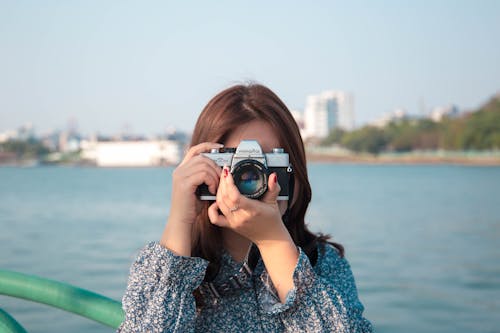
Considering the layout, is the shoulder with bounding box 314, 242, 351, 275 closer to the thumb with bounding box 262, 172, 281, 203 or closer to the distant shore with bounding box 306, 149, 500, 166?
the thumb with bounding box 262, 172, 281, 203

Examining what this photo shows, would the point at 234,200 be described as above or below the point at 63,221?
above

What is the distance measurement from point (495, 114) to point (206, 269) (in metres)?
56.8

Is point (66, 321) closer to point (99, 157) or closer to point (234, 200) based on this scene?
point (234, 200)

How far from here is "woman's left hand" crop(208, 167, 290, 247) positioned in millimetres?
932

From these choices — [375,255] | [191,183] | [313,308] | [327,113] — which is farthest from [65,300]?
[327,113]

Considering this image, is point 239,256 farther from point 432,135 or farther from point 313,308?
point 432,135

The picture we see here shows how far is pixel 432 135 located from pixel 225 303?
6352 cm

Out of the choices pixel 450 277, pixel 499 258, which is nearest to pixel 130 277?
pixel 450 277

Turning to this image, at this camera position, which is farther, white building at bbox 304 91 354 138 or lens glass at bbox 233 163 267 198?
white building at bbox 304 91 354 138

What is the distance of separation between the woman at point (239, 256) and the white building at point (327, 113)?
10576cm

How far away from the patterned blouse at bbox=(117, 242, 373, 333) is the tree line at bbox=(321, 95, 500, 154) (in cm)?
5373

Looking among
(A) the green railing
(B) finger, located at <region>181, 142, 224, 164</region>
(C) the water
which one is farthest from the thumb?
(C) the water

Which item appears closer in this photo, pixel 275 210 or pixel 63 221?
pixel 275 210

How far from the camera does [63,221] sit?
16.9m
